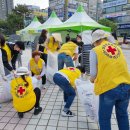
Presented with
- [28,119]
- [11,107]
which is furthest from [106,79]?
[11,107]

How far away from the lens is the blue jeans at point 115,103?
2357 mm

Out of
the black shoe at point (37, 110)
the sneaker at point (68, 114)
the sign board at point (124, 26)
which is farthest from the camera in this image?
the sign board at point (124, 26)

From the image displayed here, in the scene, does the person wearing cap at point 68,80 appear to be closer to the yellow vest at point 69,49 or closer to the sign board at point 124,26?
the yellow vest at point 69,49

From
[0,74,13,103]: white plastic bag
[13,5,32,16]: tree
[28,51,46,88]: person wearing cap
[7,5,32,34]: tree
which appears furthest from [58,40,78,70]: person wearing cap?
[13,5,32,16]: tree

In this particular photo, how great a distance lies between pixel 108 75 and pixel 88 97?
0.95m

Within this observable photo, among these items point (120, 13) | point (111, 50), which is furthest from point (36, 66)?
point (120, 13)

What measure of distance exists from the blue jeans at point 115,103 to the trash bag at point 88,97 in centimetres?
54

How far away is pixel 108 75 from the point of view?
234 cm

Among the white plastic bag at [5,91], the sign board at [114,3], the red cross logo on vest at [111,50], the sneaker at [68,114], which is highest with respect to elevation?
the sign board at [114,3]

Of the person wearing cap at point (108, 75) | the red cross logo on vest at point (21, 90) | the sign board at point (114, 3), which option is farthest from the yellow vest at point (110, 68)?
the sign board at point (114, 3)

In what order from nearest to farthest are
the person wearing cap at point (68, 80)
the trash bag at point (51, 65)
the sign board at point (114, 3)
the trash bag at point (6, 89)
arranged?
the person wearing cap at point (68, 80), the trash bag at point (6, 89), the trash bag at point (51, 65), the sign board at point (114, 3)

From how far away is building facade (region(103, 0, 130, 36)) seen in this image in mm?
46344

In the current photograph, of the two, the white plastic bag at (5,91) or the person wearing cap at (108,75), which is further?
the white plastic bag at (5,91)

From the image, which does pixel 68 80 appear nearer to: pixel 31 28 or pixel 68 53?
pixel 68 53
